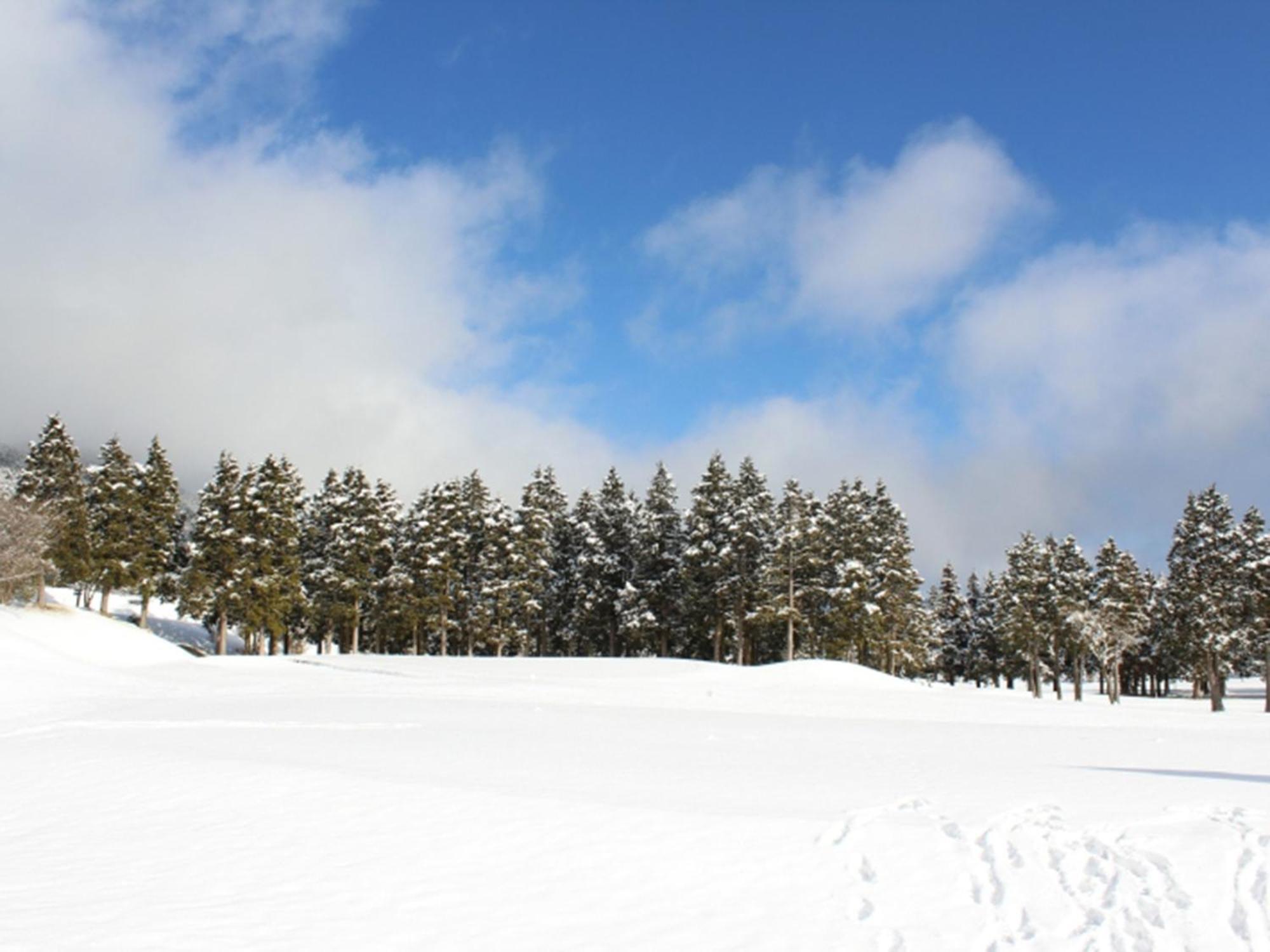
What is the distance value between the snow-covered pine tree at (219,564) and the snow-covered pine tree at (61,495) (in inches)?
281

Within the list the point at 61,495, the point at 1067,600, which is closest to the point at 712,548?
the point at 1067,600

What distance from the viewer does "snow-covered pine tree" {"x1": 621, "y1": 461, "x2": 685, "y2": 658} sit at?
62.7 meters

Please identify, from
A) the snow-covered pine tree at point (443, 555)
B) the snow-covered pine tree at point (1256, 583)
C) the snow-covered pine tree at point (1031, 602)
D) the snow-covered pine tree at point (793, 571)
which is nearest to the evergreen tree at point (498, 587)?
the snow-covered pine tree at point (443, 555)

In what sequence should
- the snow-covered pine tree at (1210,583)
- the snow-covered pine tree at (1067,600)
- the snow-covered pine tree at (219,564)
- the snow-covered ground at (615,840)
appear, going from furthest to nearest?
the snow-covered pine tree at (1067,600), the snow-covered pine tree at (219,564), the snow-covered pine tree at (1210,583), the snow-covered ground at (615,840)

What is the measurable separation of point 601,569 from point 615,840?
53.2 metres

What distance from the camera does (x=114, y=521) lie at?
60.7 metres

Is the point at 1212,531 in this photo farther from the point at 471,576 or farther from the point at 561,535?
the point at 471,576

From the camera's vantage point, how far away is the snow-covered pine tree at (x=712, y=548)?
195 feet

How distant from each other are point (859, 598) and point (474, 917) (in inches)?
2126

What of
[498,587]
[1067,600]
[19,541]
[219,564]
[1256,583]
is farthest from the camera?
[1067,600]

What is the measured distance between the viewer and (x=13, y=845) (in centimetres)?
1134

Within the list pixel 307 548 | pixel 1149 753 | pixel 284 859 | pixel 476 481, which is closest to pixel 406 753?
pixel 284 859

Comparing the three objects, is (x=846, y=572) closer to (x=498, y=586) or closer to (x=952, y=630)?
(x=498, y=586)

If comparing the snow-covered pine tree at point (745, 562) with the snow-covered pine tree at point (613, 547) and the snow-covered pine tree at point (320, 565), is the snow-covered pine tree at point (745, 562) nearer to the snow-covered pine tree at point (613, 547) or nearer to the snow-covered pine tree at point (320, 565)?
the snow-covered pine tree at point (613, 547)
